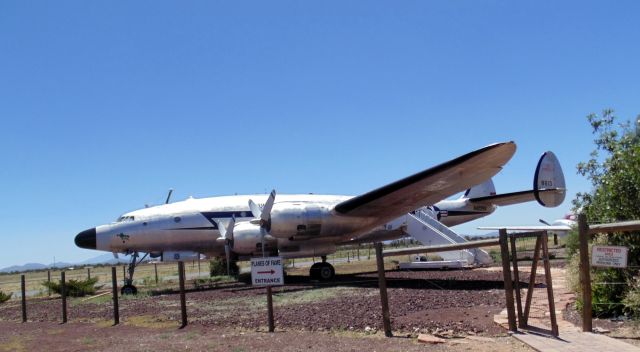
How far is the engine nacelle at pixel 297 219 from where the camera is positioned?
17016 mm

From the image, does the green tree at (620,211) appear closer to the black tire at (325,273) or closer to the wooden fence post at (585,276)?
the wooden fence post at (585,276)

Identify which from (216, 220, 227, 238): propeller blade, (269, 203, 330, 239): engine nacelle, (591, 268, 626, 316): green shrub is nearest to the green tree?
(591, 268, 626, 316): green shrub

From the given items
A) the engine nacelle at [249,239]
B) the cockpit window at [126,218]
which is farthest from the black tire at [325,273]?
the cockpit window at [126,218]

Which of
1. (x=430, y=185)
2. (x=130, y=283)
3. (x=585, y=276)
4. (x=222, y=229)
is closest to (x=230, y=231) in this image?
(x=222, y=229)

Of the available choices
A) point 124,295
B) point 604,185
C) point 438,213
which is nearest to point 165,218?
point 124,295

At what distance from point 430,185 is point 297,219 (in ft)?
13.9

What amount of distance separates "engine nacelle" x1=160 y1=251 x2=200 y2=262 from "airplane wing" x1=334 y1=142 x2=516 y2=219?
6.44 metres

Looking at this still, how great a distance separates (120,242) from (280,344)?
13896 millimetres

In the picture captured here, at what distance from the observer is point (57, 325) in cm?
1179

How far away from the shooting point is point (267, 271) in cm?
925

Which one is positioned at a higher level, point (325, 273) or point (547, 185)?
point (547, 185)

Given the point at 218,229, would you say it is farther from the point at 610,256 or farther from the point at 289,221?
the point at 610,256

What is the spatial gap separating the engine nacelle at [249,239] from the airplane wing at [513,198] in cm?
948

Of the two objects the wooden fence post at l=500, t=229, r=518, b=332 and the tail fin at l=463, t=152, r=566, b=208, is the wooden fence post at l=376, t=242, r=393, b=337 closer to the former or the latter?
the wooden fence post at l=500, t=229, r=518, b=332
